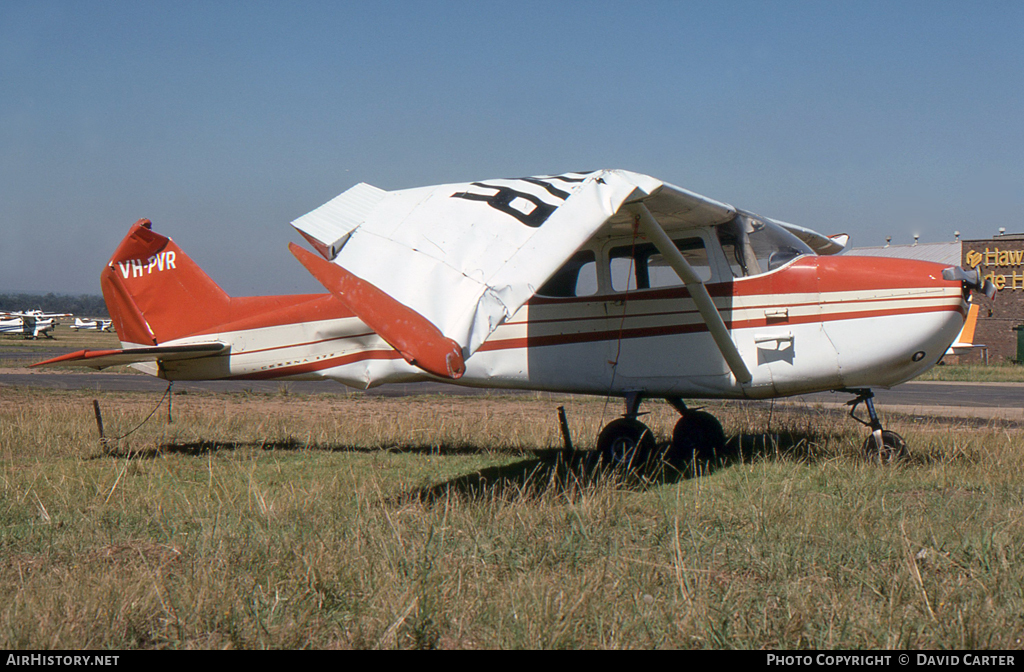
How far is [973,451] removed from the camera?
7.60m

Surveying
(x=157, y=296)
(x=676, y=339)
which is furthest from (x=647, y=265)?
(x=157, y=296)

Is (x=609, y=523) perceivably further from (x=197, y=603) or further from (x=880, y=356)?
(x=880, y=356)

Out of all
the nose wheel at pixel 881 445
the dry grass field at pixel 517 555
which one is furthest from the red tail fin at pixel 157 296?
the nose wheel at pixel 881 445

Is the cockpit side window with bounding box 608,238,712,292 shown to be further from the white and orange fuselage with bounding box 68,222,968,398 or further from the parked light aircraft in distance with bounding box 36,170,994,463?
the white and orange fuselage with bounding box 68,222,968,398

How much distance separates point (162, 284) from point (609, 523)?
7728 millimetres

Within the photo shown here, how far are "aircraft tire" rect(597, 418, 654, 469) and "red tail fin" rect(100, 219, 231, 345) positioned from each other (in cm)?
546

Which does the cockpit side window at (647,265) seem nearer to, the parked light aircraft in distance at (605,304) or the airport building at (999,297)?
the parked light aircraft in distance at (605,304)

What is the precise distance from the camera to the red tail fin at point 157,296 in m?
9.95

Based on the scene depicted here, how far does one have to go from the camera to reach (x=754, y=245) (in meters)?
7.43

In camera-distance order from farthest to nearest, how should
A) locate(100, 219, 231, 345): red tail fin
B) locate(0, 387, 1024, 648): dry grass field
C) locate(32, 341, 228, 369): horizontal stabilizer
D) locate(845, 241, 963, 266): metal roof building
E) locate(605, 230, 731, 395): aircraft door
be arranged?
locate(845, 241, 963, 266): metal roof building
locate(100, 219, 231, 345): red tail fin
locate(32, 341, 228, 369): horizontal stabilizer
locate(605, 230, 731, 395): aircraft door
locate(0, 387, 1024, 648): dry grass field

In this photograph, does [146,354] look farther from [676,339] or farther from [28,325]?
[28,325]

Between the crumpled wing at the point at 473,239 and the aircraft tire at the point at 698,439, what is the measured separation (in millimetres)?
3374

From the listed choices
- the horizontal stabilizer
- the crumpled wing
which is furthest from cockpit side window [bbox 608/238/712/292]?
the horizontal stabilizer

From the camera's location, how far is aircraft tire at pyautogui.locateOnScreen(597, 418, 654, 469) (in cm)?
736
